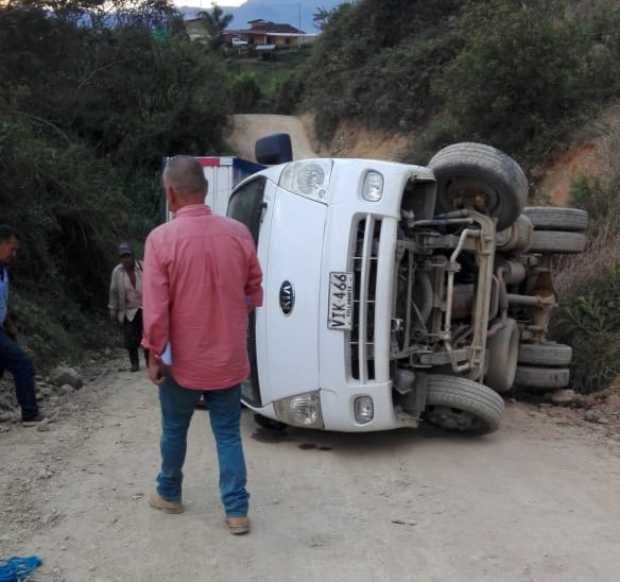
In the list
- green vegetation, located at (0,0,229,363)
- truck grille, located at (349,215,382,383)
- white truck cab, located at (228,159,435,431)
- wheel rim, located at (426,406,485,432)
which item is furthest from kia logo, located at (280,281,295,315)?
green vegetation, located at (0,0,229,363)

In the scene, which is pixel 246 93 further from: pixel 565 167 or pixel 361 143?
pixel 565 167

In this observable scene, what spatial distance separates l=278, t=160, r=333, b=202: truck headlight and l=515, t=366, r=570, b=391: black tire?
9.09 feet

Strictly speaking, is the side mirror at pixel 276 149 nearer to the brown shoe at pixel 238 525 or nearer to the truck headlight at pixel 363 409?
the truck headlight at pixel 363 409

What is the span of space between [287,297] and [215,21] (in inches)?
2674

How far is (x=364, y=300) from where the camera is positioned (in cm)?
553

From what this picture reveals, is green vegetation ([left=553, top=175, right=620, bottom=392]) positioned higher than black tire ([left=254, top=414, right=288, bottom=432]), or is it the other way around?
green vegetation ([left=553, top=175, right=620, bottom=392])

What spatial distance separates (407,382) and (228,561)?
84.9 inches

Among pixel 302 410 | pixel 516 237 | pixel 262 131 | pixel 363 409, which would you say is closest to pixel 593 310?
pixel 516 237

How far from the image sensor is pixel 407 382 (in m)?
5.73

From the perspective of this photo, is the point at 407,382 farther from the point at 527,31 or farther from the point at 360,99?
the point at 360,99

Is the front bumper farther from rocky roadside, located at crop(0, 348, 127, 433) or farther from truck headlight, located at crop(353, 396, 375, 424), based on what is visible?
rocky roadside, located at crop(0, 348, 127, 433)

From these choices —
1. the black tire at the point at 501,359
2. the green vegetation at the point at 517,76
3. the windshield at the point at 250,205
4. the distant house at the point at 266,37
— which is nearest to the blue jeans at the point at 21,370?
the windshield at the point at 250,205

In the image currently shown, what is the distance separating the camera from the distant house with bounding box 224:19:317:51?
223 ft

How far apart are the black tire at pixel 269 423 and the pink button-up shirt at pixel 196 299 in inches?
81.1
